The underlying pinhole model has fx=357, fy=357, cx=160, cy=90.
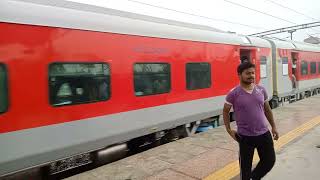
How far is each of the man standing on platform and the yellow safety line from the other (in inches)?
38.9

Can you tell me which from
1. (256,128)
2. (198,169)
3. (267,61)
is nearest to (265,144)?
(256,128)

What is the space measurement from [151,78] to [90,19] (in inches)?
69.0

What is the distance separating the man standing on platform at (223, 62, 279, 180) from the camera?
3.83 metres

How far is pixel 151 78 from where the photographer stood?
6922 mm

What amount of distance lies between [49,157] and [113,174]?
3.09 feet

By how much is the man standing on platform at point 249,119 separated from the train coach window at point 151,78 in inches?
114

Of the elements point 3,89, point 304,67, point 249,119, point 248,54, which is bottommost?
point 249,119

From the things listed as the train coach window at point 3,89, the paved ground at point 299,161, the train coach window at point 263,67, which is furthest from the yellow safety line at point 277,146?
the train coach window at point 3,89

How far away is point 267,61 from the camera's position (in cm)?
1248

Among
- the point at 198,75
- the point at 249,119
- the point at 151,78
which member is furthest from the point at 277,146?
the point at 249,119

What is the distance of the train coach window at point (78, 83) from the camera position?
512 centimetres

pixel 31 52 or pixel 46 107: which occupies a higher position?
pixel 31 52

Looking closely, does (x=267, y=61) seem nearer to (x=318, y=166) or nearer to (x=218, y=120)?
(x=218, y=120)

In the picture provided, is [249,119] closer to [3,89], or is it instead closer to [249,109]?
[249,109]
